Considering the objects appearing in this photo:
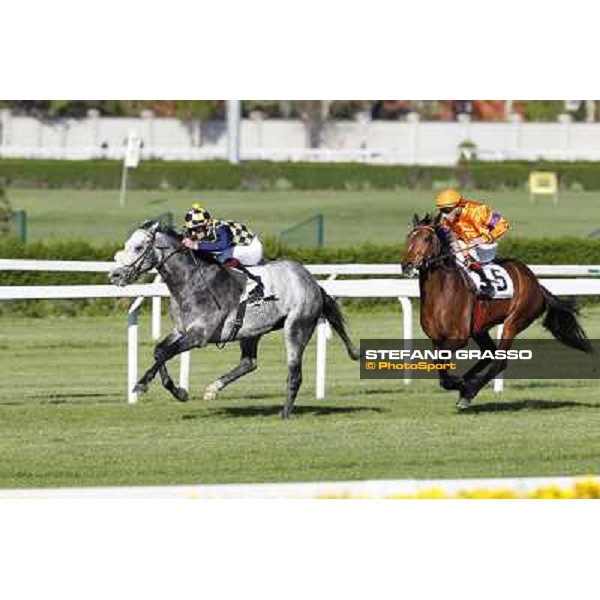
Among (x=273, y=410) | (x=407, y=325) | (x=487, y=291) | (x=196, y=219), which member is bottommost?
(x=273, y=410)

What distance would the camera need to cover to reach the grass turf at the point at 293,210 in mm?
31953

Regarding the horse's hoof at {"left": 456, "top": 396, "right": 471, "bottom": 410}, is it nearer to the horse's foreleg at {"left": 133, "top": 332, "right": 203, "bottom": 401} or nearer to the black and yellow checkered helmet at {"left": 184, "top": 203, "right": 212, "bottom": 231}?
the horse's foreleg at {"left": 133, "top": 332, "right": 203, "bottom": 401}

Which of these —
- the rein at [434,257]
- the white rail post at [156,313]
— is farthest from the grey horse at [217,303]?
the white rail post at [156,313]

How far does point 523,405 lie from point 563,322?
622 millimetres

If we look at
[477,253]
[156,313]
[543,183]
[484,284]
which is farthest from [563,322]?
[543,183]

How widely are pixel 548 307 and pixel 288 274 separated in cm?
183

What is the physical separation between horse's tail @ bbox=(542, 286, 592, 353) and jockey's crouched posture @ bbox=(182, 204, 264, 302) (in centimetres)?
198

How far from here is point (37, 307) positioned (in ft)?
64.1

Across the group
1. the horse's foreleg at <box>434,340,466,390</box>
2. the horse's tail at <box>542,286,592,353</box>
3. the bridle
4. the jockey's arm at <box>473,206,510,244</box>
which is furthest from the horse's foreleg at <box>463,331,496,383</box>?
the bridle

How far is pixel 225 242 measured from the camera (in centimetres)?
1168

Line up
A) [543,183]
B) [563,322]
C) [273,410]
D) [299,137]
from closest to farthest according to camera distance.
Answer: [273,410] < [563,322] < [543,183] < [299,137]

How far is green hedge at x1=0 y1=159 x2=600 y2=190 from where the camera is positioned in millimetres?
39969

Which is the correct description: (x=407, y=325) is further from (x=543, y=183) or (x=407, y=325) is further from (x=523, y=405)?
(x=543, y=183)

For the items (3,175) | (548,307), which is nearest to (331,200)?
(3,175)
